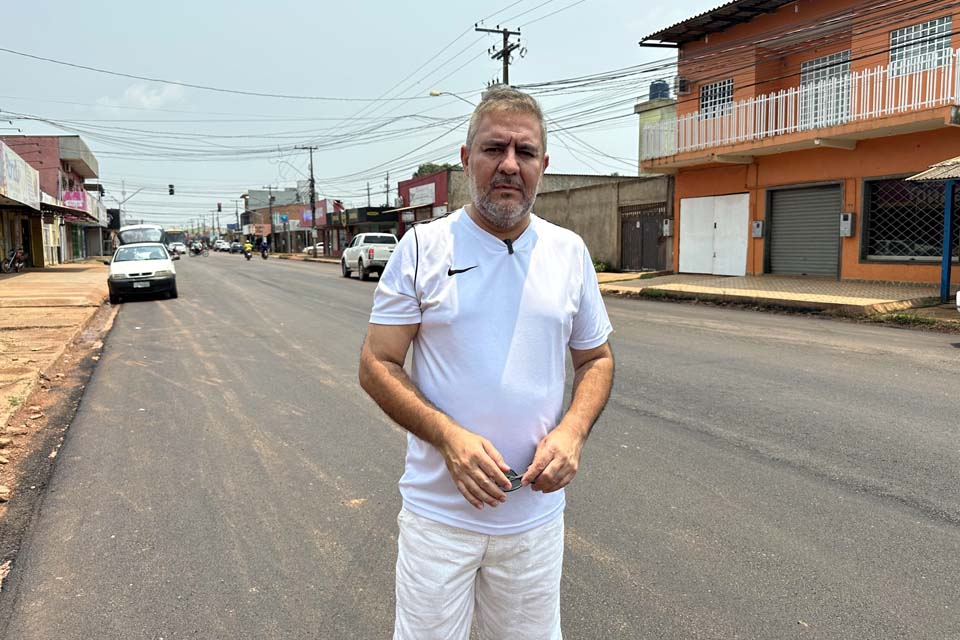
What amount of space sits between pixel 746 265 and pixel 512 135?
21845 millimetres

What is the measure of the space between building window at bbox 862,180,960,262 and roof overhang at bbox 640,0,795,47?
628 cm

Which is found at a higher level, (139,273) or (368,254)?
(368,254)

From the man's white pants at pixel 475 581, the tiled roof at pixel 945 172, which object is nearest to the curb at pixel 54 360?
the man's white pants at pixel 475 581

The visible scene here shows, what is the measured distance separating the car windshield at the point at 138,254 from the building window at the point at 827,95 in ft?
57.2

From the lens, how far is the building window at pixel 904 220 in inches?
667

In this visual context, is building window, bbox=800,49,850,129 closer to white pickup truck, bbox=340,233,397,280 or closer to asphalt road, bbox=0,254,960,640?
asphalt road, bbox=0,254,960,640

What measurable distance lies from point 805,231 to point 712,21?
23.2 feet

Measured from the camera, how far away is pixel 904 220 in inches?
696

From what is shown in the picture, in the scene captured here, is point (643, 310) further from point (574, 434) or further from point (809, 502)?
point (574, 434)

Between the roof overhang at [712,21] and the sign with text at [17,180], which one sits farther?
the sign with text at [17,180]

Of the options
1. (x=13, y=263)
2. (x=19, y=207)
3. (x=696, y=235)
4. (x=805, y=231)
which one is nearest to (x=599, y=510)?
(x=805, y=231)

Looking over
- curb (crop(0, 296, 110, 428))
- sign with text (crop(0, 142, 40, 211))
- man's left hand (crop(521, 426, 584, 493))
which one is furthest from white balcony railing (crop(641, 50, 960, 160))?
sign with text (crop(0, 142, 40, 211))

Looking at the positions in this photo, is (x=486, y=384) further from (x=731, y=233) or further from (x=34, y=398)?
(x=731, y=233)

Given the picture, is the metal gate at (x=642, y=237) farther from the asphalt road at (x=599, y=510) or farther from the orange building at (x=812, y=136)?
the asphalt road at (x=599, y=510)
